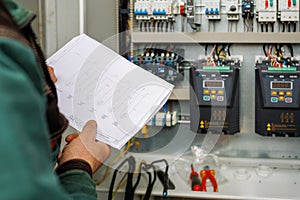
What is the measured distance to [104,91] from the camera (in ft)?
4.23

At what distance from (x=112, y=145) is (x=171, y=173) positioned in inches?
59.5

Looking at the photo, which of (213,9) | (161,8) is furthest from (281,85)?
(161,8)

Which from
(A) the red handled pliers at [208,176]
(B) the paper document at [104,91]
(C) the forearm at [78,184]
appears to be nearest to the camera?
(C) the forearm at [78,184]

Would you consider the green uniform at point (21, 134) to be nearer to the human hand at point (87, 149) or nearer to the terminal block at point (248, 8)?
the human hand at point (87, 149)

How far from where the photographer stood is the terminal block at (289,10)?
272 cm

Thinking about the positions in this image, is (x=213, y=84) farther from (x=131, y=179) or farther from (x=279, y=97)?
(x=131, y=179)

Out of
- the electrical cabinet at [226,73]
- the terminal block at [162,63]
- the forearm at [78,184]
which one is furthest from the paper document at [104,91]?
the terminal block at [162,63]

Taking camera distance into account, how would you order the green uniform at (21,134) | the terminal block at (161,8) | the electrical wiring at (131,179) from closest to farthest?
the green uniform at (21,134) < the electrical wiring at (131,179) < the terminal block at (161,8)

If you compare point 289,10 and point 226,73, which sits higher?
point 289,10

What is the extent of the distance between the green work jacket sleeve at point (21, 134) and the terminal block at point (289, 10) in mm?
2423

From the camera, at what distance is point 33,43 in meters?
0.74

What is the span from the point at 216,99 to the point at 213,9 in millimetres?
568

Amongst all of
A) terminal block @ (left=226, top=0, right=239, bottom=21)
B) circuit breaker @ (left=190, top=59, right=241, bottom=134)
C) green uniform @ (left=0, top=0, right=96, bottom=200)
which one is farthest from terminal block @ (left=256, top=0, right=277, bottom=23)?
green uniform @ (left=0, top=0, right=96, bottom=200)

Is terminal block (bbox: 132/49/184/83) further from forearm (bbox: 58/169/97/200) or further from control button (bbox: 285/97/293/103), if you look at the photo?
forearm (bbox: 58/169/97/200)
